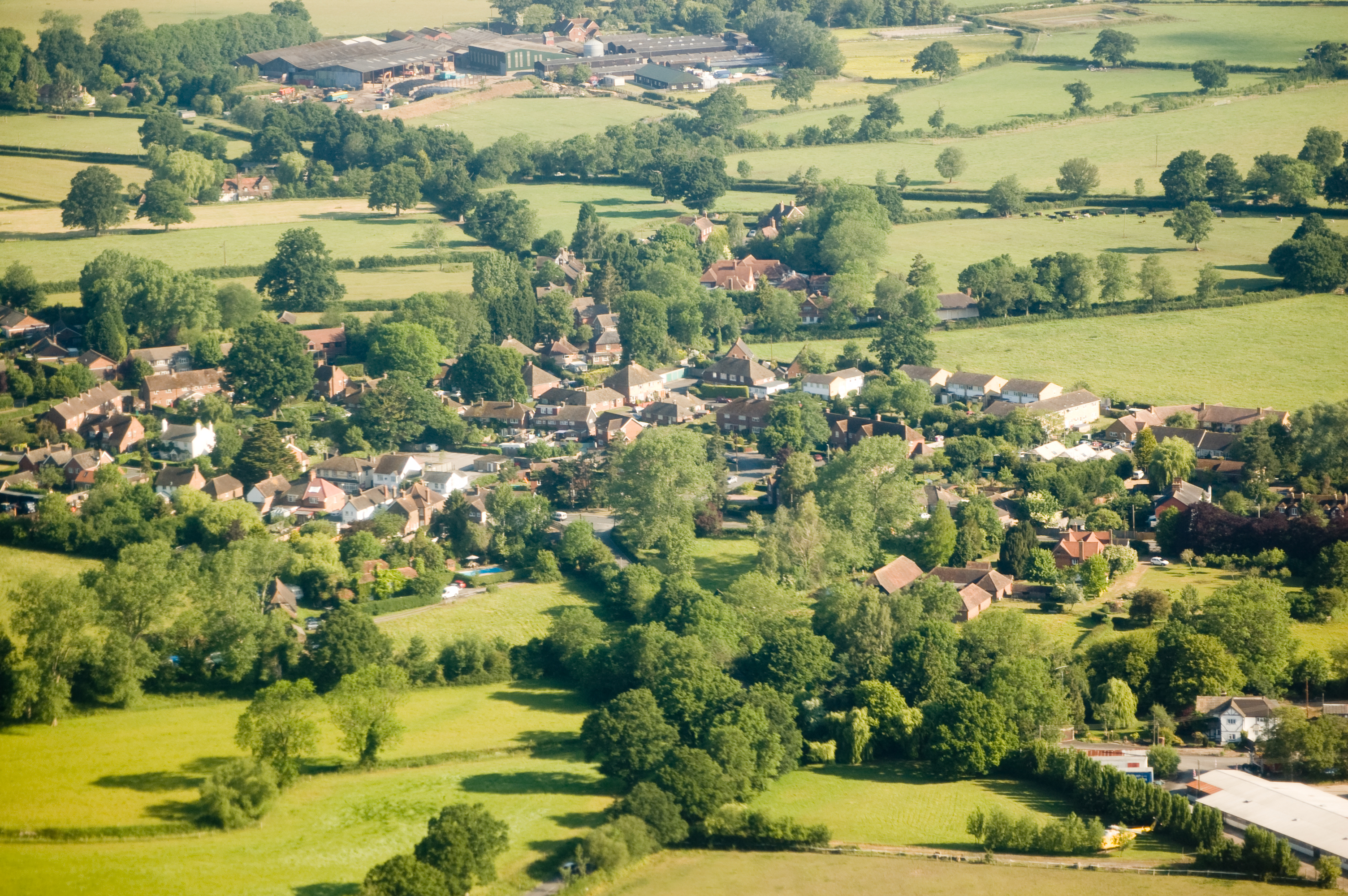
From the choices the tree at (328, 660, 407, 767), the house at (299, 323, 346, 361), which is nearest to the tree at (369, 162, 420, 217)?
the house at (299, 323, 346, 361)

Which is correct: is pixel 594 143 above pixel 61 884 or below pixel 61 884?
above

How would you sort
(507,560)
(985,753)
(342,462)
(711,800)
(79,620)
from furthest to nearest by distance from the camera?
(342,462)
(507,560)
(79,620)
(985,753)
(711,800)

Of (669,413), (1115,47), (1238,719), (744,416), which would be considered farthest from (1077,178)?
(1238,719)

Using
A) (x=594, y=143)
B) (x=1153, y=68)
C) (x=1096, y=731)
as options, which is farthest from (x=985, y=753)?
(x=1153, y=68)

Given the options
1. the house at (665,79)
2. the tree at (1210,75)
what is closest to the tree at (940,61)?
the house at (665,79)

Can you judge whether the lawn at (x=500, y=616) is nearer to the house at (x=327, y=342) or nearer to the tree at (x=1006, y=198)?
the house at (x=327, y=342)

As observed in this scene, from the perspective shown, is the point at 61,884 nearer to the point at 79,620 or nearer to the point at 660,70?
the point at 79,620
